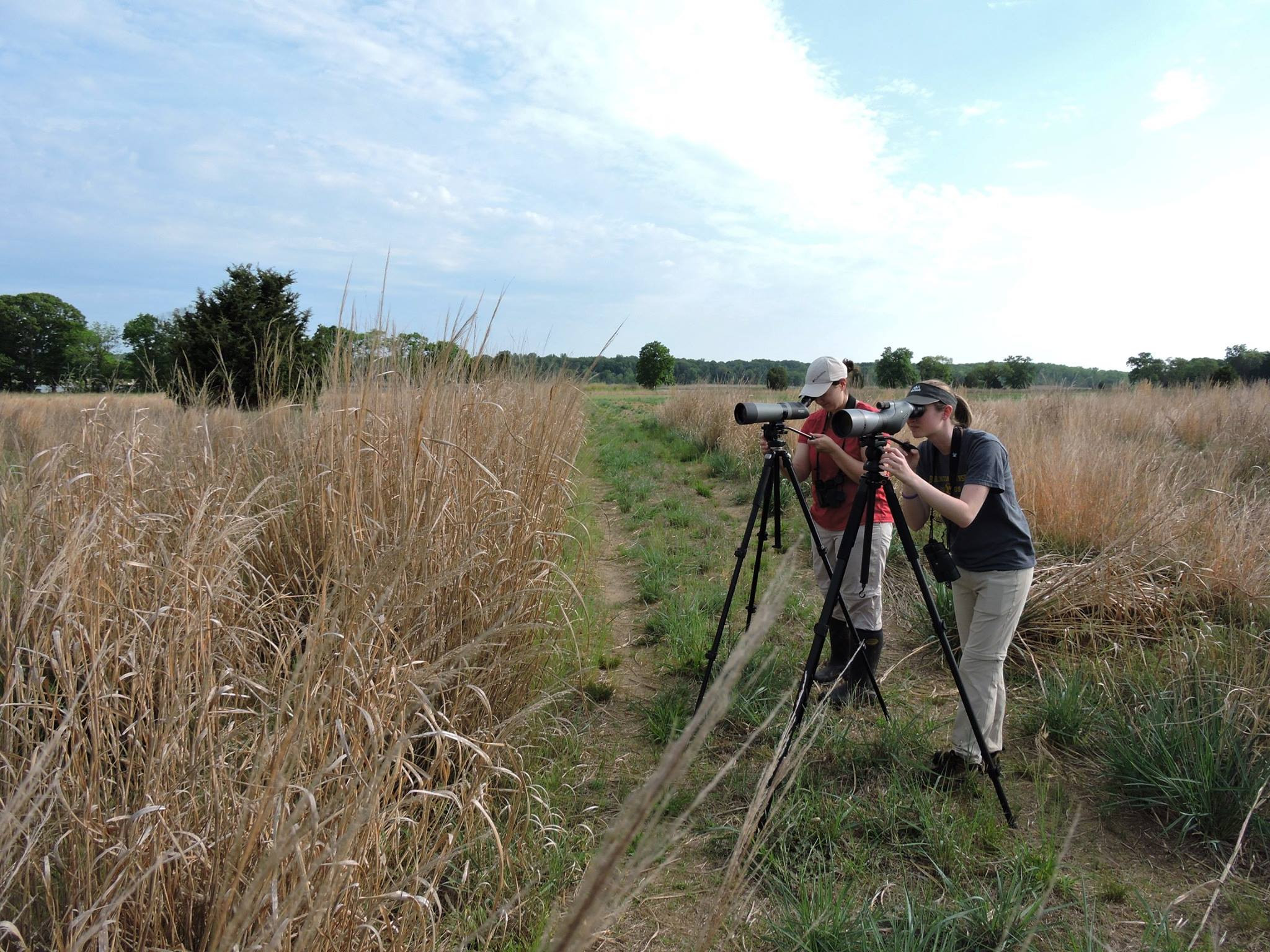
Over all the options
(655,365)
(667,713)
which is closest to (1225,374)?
(667,713)

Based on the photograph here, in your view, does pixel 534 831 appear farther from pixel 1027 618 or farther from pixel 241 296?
pixel 241 296

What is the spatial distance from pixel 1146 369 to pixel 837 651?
88.9 feet

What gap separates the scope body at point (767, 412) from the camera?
2.89 m

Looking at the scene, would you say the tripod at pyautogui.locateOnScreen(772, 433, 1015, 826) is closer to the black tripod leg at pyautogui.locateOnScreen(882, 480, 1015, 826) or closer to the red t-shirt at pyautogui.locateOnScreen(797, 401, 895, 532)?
the black tripod leg at pyautogui.locateOnScreen(882, 480, 1015, 826)

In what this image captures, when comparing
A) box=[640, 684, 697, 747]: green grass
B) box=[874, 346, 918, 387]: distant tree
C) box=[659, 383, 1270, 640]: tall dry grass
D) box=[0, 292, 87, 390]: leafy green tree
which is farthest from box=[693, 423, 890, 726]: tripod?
box=[874, 346, 918, 387]: distant tree

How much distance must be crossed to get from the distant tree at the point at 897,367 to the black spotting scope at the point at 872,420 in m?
38.6

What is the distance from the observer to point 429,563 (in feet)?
8.28

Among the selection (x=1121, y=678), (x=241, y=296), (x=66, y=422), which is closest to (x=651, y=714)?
(x=1121, y=678)

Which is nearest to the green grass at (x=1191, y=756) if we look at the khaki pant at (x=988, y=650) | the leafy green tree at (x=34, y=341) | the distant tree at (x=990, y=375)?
the khaki pant at (x=988, y=650)

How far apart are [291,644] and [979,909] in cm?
216

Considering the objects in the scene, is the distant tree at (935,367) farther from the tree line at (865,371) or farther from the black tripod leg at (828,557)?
the black tripod leg at (828,557)

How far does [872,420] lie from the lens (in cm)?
246

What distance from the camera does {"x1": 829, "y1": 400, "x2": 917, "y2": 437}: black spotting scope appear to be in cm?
240

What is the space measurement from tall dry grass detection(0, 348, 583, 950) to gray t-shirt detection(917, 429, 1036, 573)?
176 cm
